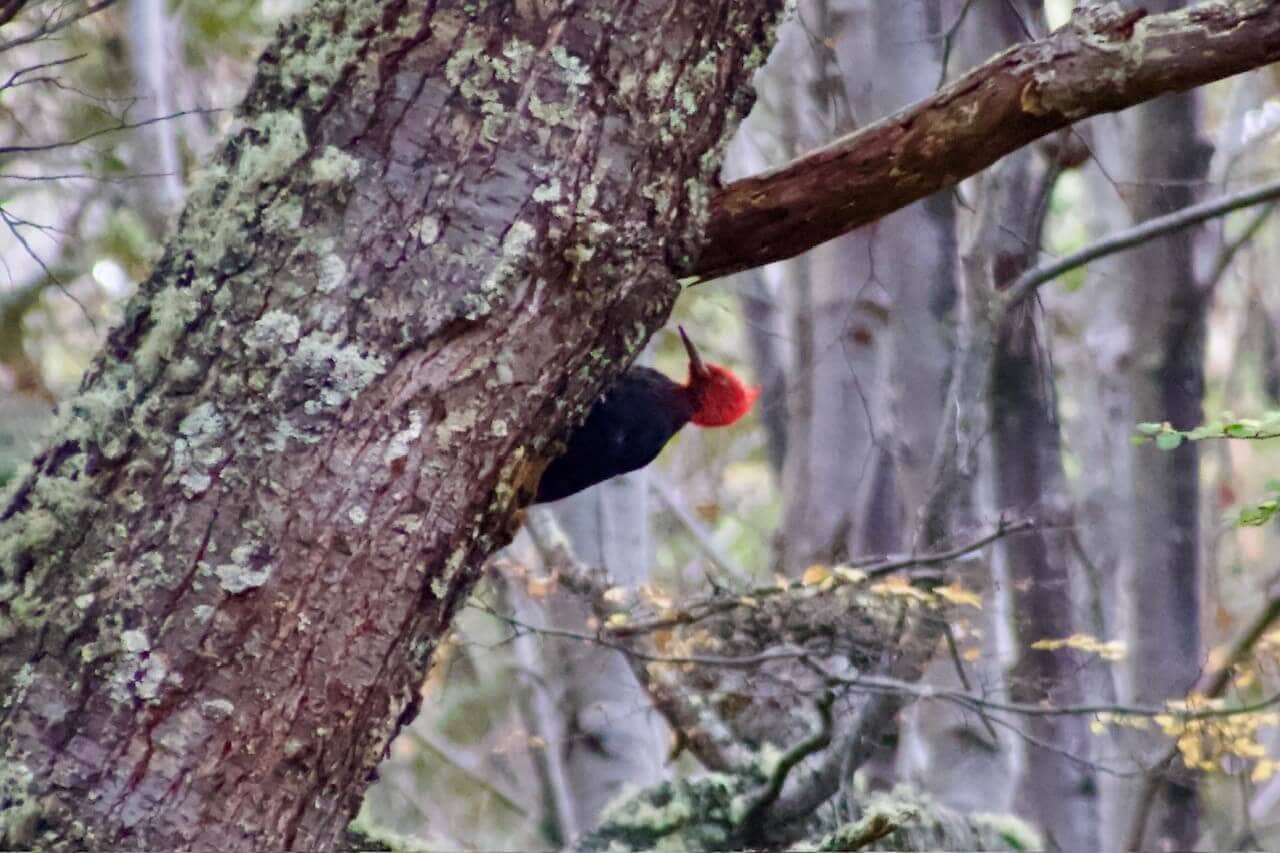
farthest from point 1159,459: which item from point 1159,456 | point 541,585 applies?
point 541,585

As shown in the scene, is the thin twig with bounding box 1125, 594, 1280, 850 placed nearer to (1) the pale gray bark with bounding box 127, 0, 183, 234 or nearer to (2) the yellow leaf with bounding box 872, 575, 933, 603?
(2) the yellow leaf with bounding box 872, 575, 933, 603

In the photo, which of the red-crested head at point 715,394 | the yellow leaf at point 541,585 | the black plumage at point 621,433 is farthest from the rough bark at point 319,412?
the yellow leaf at point 541,585

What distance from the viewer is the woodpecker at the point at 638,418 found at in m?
2.86

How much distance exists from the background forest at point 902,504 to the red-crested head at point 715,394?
1.06ft

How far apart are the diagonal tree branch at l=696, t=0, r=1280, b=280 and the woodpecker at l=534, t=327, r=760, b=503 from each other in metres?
0.71

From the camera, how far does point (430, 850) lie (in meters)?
2.89

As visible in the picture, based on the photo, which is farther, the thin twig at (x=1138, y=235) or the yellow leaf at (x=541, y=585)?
the yellow leaf at (x=541, y=585)

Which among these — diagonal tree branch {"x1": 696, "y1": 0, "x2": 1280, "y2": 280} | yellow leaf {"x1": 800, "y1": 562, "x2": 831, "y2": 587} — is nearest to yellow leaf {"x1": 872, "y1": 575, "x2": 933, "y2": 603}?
yellow leaf {"x1": 800, "y1": 562, "x2": 831, "y2": 587}

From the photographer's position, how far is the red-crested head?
11.2 ft

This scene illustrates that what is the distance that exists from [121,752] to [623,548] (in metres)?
3.49

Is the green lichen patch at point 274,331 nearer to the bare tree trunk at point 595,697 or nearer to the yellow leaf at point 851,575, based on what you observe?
the yellow leaf at point 851,575

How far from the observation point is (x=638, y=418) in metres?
3.06

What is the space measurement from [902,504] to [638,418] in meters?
1.63

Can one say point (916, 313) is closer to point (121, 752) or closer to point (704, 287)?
point (704, 287)
